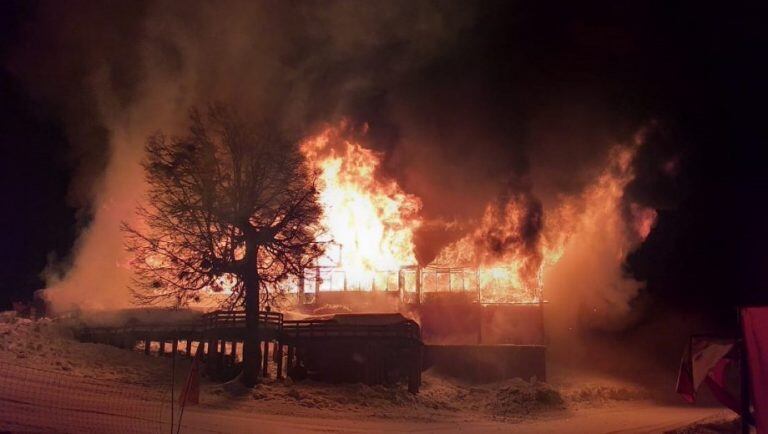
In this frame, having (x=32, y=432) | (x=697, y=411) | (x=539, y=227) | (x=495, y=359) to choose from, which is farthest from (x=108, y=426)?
(x=539, y=227)

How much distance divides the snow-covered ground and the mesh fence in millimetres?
36

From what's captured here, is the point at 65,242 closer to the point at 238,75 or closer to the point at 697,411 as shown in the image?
the point at 238,75

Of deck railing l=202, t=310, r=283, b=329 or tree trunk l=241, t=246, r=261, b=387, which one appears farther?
deck railing l=202, t=310, r=283, b=329

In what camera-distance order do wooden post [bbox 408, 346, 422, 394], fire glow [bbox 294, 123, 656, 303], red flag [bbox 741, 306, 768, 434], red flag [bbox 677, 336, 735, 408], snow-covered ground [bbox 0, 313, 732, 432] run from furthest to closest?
1. fire glow [bbox 294, 123, 656, 303]
2. wooden post [bbox 408, 346, 422, 394]
3. snow-covered ground [bbox 0, 313, 732, 432]
4. red flag [bbox 677, 336, 735, 408]
5. red flag [bbox 741, 306, 768, 434]

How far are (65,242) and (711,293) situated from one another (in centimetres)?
5521

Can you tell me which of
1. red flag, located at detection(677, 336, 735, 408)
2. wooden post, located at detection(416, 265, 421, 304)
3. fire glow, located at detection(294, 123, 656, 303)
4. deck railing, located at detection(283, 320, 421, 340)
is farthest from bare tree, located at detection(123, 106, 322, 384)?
wooden post, located at detection(416, 265, 421, 304)

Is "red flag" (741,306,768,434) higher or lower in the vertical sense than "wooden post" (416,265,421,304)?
lower

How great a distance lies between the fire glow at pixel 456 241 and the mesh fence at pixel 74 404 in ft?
74.6

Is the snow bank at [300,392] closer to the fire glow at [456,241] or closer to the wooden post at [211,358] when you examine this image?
the wooden post at [211,358]

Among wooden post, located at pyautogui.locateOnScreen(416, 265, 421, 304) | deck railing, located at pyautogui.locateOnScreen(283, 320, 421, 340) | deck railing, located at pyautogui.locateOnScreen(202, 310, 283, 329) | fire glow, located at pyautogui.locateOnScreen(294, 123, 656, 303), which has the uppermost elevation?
fire glow, located at pyautogui.locateOnScreen(294, 123, 656, 303)

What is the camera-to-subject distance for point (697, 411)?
25.8m

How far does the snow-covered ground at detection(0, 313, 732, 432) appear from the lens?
17344 mm

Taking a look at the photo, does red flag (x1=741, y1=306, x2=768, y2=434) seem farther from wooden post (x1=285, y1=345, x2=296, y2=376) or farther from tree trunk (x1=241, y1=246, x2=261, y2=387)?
wooden post (x1=285, y1=345, x2=296, y2=376)

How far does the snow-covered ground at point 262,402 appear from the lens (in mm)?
17344
